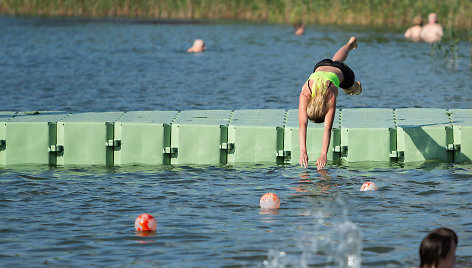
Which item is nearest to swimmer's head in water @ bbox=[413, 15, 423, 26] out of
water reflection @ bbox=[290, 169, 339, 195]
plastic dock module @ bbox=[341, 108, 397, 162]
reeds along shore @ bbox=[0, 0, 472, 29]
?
reeds along shore @ bbox=[0, 0, 472, 29]

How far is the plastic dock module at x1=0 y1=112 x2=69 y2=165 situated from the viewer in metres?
13.8

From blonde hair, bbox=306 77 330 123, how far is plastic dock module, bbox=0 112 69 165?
14.8 feet

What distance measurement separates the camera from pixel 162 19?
5178cm

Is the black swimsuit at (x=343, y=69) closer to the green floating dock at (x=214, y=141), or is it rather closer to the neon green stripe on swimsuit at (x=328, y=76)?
the neon green stripe on swimsuit at (x=328, y=76)

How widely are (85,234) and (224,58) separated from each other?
78.4 feet

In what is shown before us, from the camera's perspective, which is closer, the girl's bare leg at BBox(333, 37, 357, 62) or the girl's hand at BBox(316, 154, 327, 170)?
the girl's hand at BBox(316, 154, 327, 170)

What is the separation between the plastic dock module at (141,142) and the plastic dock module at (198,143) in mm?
131

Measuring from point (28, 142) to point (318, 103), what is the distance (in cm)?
502

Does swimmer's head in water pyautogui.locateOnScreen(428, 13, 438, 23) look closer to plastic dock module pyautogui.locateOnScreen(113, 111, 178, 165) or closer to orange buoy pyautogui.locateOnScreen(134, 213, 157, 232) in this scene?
plastic dock module pyautogui.locateOnScreen(113, 111, 178, 165)

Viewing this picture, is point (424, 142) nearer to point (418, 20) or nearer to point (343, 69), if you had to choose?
point (343, 69)

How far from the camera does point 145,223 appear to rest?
31.6 feet

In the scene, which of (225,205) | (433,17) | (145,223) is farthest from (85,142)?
(433,17)

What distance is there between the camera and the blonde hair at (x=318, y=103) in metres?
11.2

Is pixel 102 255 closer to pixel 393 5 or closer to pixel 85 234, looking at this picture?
pixel 85 234
